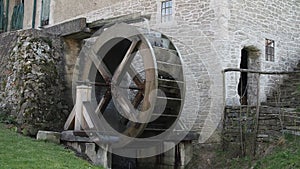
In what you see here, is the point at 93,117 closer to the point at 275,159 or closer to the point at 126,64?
the point at 126,64

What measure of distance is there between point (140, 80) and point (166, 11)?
10.0 ft

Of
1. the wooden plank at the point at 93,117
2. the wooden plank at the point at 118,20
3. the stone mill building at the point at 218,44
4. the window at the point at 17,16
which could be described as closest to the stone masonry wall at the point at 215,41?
the stone mill building at the point at 218,44

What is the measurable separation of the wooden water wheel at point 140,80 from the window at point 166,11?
69.4 inches

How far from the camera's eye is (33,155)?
5832 millimetres

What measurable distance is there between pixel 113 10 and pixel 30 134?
510cm

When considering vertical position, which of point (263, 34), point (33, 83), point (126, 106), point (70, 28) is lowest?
point (126, 106)

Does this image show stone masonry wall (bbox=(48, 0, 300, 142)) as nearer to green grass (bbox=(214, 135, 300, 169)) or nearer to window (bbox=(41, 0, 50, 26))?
green grass (bbox=(214, 135, 300, 169))

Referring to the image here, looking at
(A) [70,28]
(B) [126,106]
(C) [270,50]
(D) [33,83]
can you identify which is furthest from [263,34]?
(D) [33,83]

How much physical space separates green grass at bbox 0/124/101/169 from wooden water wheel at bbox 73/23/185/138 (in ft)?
3.84

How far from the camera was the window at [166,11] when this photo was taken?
1023 centimetres

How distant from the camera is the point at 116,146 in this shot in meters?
→ 7.20

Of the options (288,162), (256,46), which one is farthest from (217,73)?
(288,162)

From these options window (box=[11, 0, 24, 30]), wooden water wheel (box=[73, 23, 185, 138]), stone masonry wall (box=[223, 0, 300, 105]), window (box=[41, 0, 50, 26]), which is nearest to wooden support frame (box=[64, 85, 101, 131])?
wooden water wheel (box=[73, 23, 185, 138])

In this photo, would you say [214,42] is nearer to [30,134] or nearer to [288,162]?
[288,162]
